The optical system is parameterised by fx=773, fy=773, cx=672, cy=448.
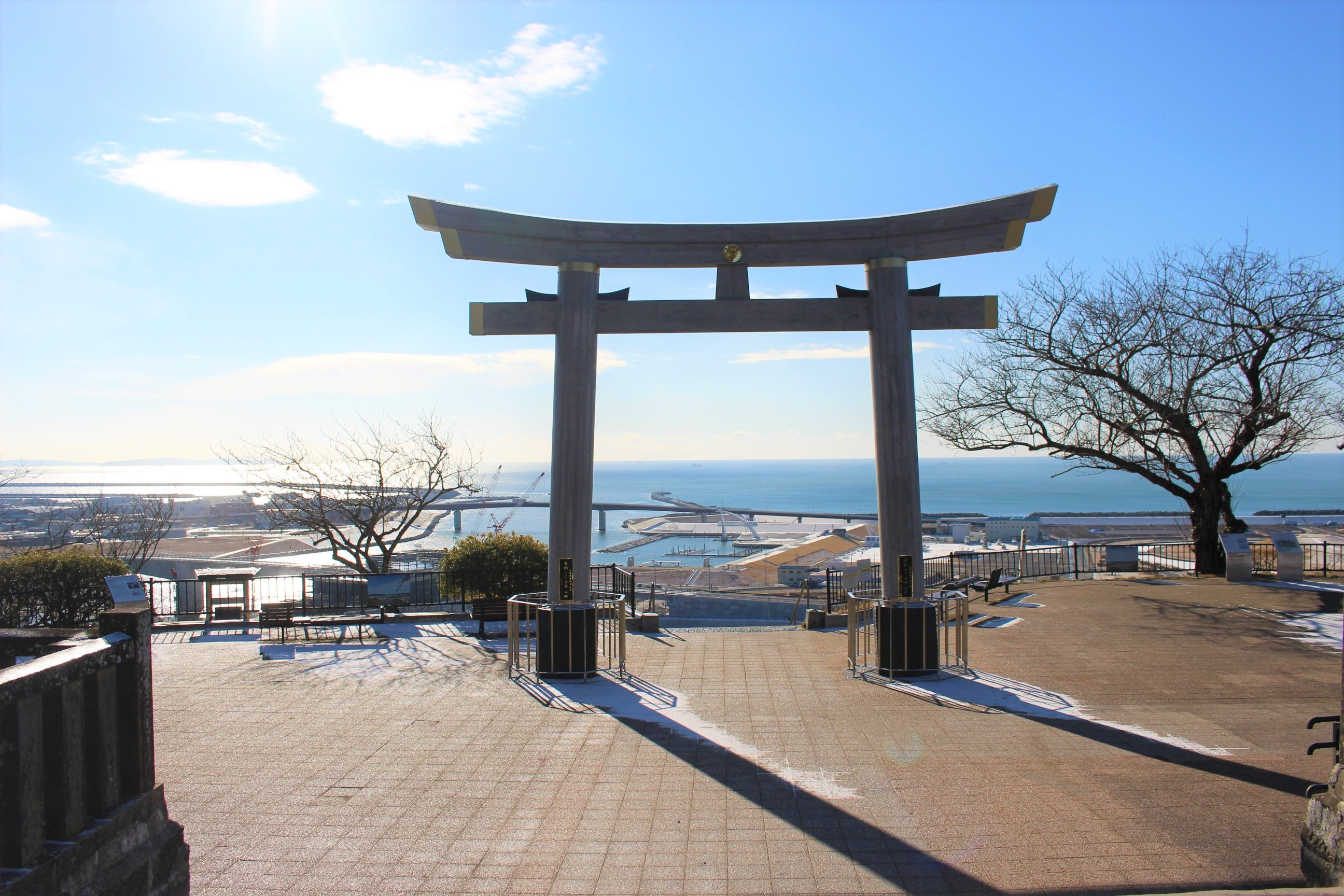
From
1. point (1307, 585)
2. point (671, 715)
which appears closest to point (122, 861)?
point (671, 715)

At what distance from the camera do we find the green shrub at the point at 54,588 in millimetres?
11773

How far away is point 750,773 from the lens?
19.8 feet

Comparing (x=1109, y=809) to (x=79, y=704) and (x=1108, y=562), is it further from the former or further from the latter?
(x=1108, y=562)

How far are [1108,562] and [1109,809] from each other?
51.1ft

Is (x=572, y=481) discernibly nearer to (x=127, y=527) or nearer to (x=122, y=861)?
(x=122, y=861)

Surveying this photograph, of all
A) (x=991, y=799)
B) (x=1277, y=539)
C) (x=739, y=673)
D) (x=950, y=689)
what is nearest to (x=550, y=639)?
(x=739, y=673)

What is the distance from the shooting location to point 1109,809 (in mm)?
5180

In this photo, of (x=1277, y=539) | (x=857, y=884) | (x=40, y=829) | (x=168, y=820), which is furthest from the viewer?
(x=1277, y=539)

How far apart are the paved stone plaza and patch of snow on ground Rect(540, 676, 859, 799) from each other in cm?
3

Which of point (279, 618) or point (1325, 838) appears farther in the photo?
point (279, 618)

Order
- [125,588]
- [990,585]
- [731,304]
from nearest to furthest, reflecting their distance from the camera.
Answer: [125,588] < [731,304] < [990,585]

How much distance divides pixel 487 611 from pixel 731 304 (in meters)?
6.10

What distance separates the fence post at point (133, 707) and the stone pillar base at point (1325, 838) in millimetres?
5628

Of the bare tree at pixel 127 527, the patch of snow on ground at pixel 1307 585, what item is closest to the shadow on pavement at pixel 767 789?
the patch of snow on ground at pixel 1307 585
